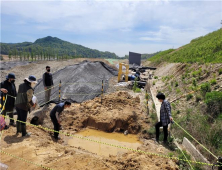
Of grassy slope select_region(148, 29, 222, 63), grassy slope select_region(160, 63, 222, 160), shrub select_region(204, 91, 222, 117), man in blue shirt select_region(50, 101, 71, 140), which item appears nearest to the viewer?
grassy slope select_region(160, 63, 222, 160)

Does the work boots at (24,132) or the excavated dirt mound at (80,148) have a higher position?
the work boots at (24,132)

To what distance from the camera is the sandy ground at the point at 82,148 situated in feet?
13.5

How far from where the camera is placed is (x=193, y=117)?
19.9 feet

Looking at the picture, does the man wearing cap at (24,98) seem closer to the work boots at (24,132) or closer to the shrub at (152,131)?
the work boots at (24,132)

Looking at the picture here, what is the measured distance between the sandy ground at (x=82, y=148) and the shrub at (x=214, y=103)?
210cm

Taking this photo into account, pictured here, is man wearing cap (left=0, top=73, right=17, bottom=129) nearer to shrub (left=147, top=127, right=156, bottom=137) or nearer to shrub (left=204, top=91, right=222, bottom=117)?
shrub (left=147, top=127, right=156, bottom=137)

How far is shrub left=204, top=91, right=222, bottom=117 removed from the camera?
5.81m

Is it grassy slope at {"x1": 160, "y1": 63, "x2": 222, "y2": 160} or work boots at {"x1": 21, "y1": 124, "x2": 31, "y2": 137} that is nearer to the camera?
→ grassy slope at {"x1": 160, "y1": 63, "x2": 222, "y2": 160}

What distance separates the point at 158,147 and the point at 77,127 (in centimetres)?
342

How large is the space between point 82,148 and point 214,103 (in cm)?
457

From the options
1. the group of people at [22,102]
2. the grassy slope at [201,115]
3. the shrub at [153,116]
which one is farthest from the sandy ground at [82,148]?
the grassy slope at [201,115]

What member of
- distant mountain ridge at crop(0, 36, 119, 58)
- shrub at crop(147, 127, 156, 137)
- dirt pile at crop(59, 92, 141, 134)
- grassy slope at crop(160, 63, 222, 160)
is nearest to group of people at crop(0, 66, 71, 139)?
dirt pile at crop(59, 92, 141, 134)

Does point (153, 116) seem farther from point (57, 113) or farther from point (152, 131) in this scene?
point (57, 113)

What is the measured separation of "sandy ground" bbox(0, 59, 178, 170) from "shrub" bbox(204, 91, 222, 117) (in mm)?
2096
